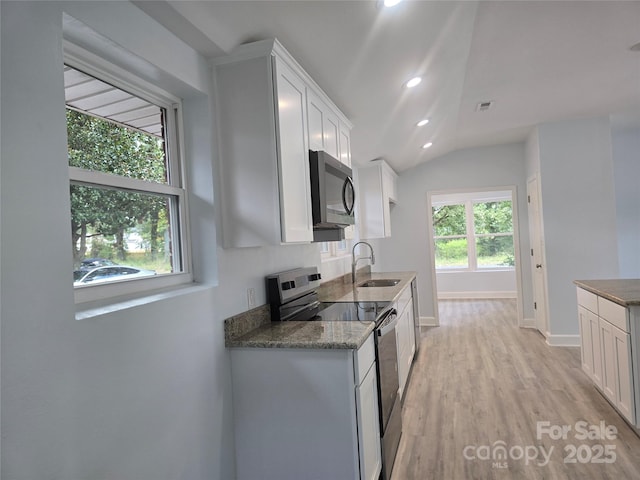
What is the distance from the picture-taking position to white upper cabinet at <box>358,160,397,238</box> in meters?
4.94

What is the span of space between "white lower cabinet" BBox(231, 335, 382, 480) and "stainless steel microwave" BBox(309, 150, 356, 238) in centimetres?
79

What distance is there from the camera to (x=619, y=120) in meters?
4.93

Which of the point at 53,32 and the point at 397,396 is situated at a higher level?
the point at 53,32

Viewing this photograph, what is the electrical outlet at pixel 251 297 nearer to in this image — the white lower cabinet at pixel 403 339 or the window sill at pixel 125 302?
the window sill at pixel 125 302

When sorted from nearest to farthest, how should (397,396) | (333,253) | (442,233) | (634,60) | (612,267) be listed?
(397,396) → (634,60) → (333,253) → (612,267) → (442,233)

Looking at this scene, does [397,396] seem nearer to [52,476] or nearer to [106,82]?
[52,476]

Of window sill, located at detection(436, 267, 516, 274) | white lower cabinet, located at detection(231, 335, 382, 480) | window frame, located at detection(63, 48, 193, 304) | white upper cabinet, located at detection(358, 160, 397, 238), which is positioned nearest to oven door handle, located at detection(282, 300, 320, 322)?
white lower cabinet, located at detection(231, 335, 382, 480)

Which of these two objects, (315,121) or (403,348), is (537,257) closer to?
(403,348)

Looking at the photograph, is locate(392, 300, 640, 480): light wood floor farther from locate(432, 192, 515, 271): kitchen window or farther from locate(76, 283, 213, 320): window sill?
locate(432, 192, 515, 271): kitchen window

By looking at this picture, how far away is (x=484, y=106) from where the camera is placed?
411 centimetres

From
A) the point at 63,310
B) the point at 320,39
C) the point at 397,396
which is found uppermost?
the point at 320,39

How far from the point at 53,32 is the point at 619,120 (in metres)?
5.81

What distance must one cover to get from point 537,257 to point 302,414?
445 centimetres

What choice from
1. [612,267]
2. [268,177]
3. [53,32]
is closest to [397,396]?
[268,177]
